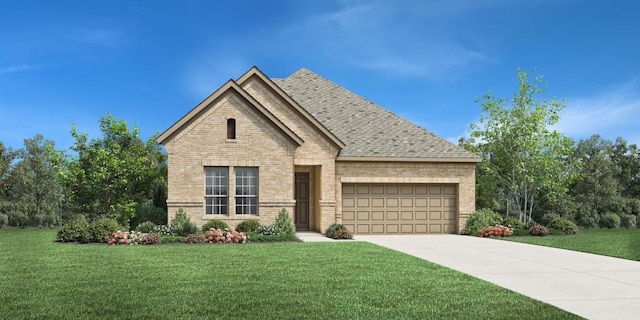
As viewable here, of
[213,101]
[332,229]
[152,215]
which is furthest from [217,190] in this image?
[332,229]

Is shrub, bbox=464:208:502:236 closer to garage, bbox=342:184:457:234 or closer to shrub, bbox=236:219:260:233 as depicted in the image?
garage, bbox=342:184:457:234

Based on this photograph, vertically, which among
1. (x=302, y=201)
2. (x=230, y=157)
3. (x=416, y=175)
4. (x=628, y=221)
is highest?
(x=230, y=157)

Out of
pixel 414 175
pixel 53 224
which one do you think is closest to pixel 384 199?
pixel 414 175

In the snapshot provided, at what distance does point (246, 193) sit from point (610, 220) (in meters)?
32.2

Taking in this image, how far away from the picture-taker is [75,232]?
69.9ft

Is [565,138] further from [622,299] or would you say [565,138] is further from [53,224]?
[53,224]

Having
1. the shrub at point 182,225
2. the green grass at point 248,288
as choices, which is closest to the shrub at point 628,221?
the shrub at point 182,225

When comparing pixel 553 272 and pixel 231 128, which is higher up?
pixel 231 128

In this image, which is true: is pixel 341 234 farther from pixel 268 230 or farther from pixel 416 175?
pixel 416 175

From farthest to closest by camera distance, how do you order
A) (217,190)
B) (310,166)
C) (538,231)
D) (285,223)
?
1. (310,166)
2. (538,231)
3. (217,190)
4. (285,223)

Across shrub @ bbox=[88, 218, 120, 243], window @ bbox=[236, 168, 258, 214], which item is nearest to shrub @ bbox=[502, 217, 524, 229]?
window @ bbox=[236, 168, 258, 214]

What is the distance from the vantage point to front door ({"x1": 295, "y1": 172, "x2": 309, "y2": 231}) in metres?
28.0

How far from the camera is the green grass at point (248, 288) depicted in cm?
891

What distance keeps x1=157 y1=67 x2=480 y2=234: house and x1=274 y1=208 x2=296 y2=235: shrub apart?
45 cm
